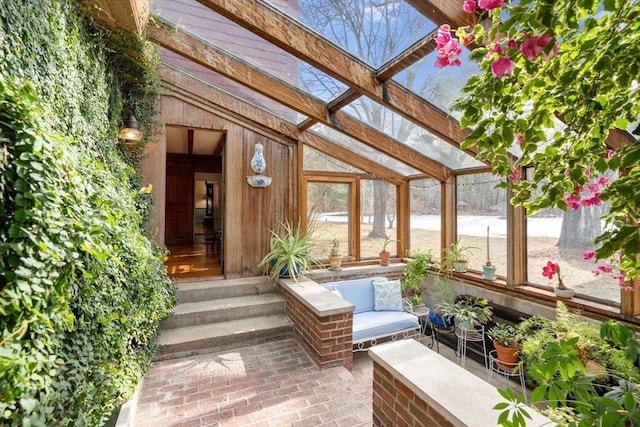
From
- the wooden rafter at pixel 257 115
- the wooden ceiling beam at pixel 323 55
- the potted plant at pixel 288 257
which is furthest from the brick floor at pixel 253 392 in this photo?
the wooden rafter at pixel 257 115

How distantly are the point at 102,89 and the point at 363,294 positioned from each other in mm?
3942

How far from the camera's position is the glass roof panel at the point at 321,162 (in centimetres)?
512

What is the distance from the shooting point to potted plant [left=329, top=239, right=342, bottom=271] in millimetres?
5117

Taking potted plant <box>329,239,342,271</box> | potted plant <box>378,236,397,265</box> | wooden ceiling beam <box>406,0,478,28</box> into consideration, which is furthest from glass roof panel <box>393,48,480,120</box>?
potted plant <box>378,236,397,265</box>

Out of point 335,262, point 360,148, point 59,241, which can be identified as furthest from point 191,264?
point 59,241

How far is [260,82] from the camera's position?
360 centimetres

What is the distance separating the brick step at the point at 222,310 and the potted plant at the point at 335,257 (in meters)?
1.23

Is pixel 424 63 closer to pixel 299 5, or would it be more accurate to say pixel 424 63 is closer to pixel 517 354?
pixel 299 5

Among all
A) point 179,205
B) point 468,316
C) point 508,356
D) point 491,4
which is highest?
point 491,4

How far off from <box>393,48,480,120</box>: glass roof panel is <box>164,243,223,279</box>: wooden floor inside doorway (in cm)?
387

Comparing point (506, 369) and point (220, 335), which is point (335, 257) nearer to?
point (220, 335)

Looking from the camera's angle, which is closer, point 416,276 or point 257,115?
point 257,115

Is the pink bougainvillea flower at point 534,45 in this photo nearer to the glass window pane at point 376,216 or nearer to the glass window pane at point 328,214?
Answer: the glass window pane at point 328,214

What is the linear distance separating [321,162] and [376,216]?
1.59m
